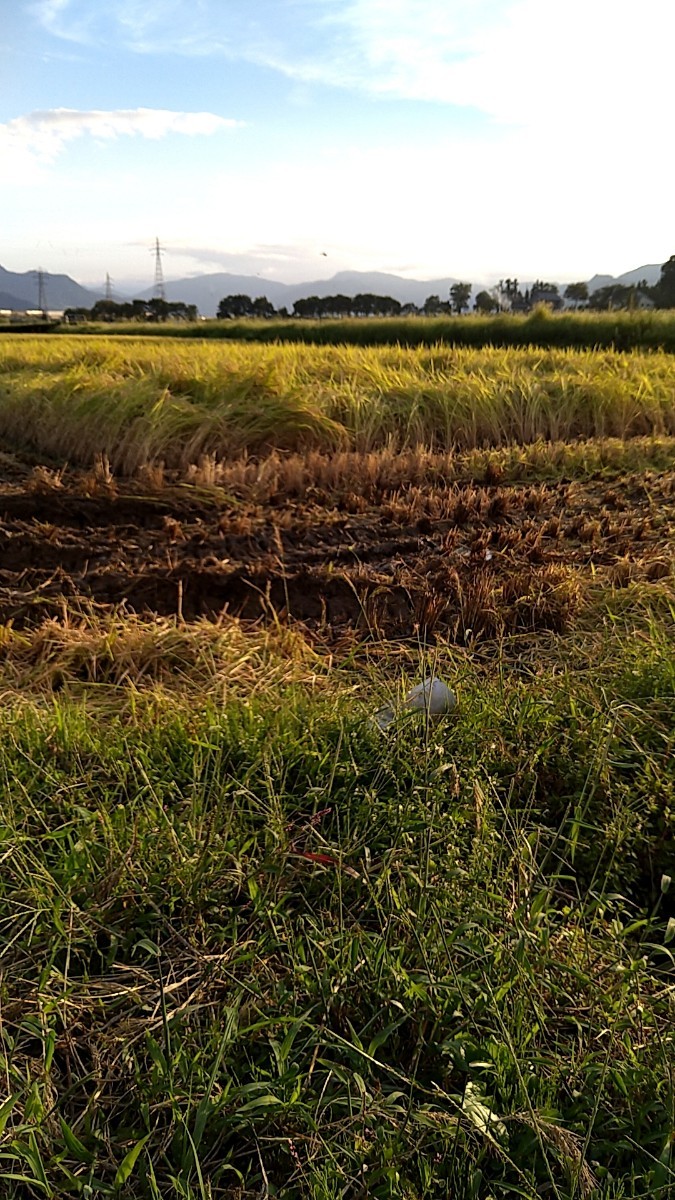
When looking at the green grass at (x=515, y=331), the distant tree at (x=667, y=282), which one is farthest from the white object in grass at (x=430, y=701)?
the distant tree at (x=667, y=282)

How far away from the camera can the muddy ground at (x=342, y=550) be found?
2.64m

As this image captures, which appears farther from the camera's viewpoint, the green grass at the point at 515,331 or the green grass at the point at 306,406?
the green grass at the point at 515,331

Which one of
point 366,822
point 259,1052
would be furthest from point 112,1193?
point 366,822

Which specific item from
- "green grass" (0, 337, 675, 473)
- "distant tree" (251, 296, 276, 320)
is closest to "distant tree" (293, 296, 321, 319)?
"distant tree" (251, 296, 276, 320)

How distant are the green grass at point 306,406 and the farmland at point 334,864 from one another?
1375 millimetres

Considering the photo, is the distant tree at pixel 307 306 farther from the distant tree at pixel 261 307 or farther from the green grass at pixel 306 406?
the green grass at pixel 306 406

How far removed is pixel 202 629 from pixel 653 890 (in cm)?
153

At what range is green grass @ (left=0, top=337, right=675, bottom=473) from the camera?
4.50 meters

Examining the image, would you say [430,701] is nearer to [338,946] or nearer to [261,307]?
[338,946]

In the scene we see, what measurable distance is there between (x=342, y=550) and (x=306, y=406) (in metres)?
1.82

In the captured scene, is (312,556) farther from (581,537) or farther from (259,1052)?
(259,1052)

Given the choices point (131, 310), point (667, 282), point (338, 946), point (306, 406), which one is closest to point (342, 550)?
point (306, 406)

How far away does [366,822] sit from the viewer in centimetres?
147

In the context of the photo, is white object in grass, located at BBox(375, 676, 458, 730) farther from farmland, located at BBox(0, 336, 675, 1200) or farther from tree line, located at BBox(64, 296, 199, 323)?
tree line, located at BBox(64, 296, 199, 323)
